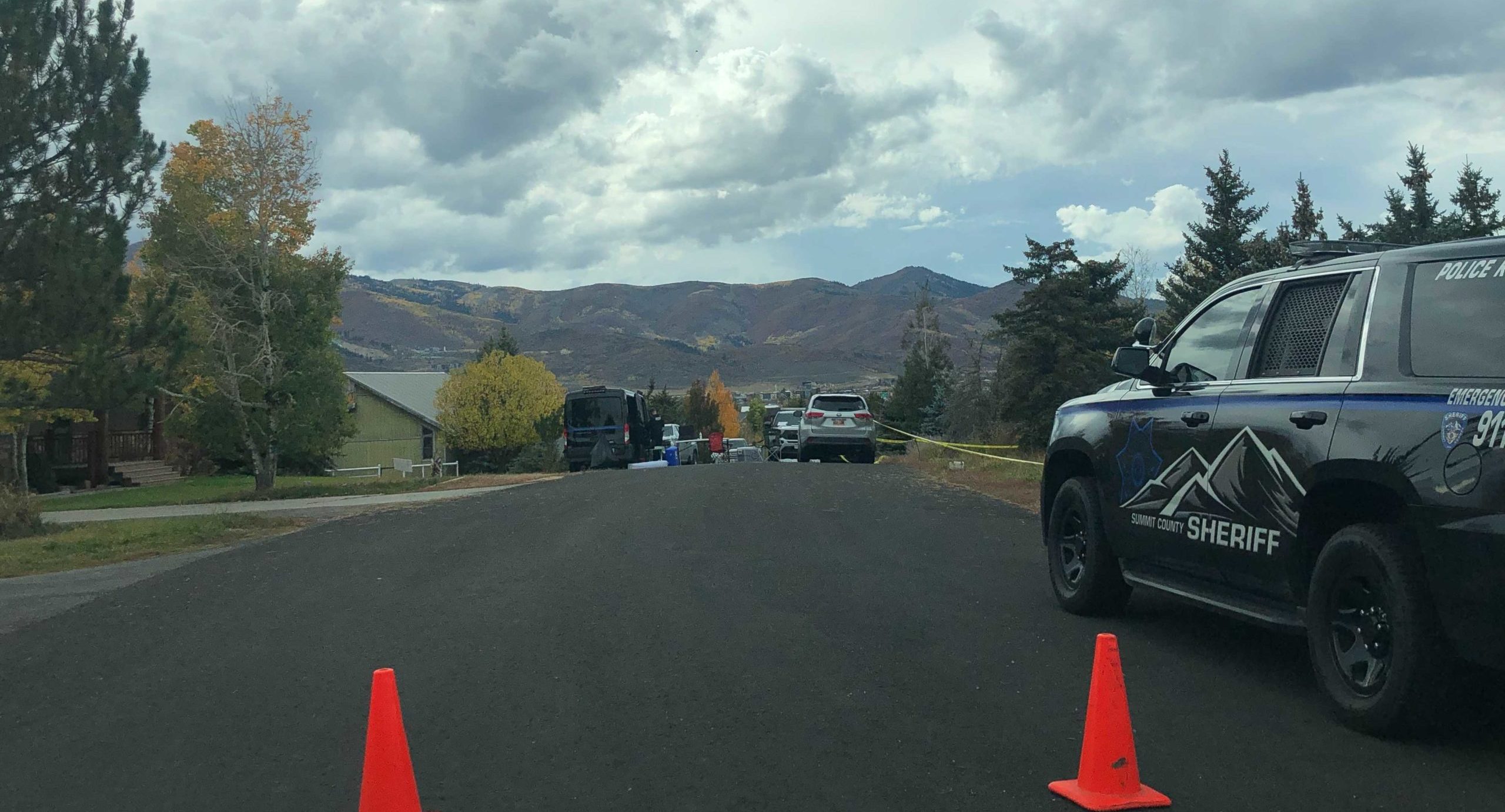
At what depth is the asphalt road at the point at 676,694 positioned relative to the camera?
4699mm

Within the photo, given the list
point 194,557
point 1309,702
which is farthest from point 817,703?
point 194,557

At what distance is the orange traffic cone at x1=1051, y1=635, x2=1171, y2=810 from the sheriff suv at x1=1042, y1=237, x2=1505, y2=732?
1260 millimetres

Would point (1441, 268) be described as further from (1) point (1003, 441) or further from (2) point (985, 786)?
(1) point (1003, 441)

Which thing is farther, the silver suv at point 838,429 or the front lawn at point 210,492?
the silver suv at point 838,429

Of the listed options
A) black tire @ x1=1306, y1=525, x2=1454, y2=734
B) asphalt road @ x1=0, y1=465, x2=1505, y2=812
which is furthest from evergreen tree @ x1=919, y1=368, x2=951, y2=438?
black tire @ x1=1306, y1=525, x2=1454, y2=734

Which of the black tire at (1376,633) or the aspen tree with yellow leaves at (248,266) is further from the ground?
the aspen tree with yellow leaves at (248,266)

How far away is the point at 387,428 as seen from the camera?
68.7m

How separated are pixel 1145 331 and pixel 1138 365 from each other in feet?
2.55

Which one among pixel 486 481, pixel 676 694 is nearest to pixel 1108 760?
pixel 676 694

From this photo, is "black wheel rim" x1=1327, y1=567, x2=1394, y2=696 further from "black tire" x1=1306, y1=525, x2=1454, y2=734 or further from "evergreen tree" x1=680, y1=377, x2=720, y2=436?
"evergreen tree" x1=680, y1=377, x2=720, y2=436

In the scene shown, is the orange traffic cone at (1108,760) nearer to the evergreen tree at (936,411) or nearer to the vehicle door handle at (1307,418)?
the vehicle door handle at (1307,418)

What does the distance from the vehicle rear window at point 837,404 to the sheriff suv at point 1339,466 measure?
2118 cm

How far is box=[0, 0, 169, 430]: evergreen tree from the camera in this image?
19094mm

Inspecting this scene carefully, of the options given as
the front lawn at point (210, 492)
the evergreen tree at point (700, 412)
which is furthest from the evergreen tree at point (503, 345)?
the evergreen tree at point (700, 412)
